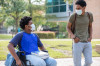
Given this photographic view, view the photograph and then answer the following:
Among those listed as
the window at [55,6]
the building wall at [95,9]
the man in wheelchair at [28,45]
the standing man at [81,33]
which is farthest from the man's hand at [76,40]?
the window at [55,6]

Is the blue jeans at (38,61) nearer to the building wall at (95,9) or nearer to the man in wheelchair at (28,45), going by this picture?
the man in wheelchair at (28,45)

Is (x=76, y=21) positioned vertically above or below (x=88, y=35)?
above

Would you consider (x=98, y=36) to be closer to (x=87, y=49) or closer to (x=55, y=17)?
(x=55, y=17)

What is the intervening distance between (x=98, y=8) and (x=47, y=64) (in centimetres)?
2653

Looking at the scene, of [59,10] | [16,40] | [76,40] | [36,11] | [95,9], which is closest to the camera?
[16,40]

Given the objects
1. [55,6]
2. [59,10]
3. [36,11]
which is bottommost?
[59,10]

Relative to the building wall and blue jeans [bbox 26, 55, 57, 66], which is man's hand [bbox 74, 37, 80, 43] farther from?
the building wall

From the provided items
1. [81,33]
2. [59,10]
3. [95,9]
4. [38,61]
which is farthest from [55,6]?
[38,61]

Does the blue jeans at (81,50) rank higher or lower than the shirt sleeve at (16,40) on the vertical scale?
lower

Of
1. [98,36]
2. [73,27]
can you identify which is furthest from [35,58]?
[98,36]

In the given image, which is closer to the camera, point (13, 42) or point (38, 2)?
point (13, 42)

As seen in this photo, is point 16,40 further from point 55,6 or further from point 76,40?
point 55,6

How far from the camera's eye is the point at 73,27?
452cm

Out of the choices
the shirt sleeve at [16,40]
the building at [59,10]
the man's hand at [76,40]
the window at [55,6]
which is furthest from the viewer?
the window at [55,6]
